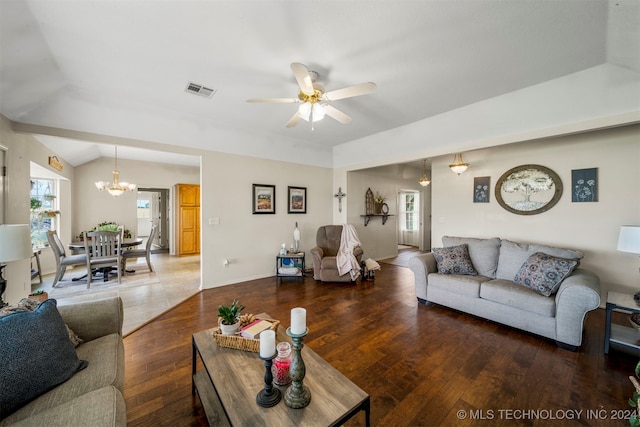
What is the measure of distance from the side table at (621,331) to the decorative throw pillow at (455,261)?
46.7 inches

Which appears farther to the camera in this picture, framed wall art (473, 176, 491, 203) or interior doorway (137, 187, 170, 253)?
interior doorway (137, 187, 170, 253)

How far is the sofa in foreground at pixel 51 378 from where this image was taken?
1.04 m

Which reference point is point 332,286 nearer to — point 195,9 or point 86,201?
point 195,9

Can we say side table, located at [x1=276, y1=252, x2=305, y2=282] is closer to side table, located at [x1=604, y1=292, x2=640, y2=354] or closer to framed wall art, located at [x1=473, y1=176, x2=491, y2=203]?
framed wall art, located at [x1=473, y1=176, x2=491, y2=203]

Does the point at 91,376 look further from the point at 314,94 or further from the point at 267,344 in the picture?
the point at 314,94

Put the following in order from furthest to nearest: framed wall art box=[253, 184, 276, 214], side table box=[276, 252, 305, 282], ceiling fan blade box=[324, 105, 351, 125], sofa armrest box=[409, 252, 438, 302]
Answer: framed wall art box=[253, 184, 276, 214] < side table box=[276, 252, 305, 282] < sofa armrest box=[409, 252, 438, 302] < ceiling fan blade box=[324, 105, 351, 125]

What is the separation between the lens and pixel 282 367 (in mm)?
1315

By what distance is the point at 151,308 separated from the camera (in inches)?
127

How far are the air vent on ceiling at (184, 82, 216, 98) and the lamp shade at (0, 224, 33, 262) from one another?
6.48ft

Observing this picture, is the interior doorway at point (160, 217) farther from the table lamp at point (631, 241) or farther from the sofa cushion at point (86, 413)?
the table lamp at point (631, 241)

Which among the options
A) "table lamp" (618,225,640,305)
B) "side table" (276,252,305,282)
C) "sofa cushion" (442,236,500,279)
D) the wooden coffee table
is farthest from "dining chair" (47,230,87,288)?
"table lamp" (618,225,640,305)

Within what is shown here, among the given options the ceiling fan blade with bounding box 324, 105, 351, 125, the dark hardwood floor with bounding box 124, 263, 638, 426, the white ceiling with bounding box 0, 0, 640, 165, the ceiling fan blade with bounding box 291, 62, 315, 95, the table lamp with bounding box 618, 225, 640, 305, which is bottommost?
the dark hardwood floor with bounding box 124, 263, 638, 426

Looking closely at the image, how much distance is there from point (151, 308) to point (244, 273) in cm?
152

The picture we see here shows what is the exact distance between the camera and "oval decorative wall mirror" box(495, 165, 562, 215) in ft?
11.6
